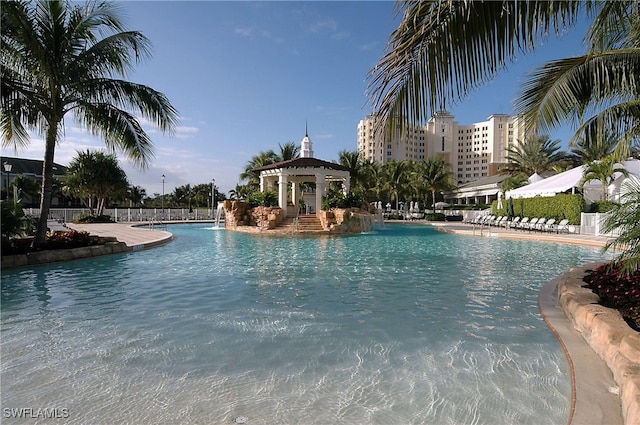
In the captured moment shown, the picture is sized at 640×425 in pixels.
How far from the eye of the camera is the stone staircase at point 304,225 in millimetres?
20352

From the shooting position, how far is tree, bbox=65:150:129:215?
88.4 ft

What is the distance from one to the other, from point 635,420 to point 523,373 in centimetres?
122

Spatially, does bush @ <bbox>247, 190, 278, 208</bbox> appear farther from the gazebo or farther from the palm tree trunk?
the palm tree trunk

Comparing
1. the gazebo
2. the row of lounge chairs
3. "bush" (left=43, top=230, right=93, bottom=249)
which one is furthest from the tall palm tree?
the gazebo

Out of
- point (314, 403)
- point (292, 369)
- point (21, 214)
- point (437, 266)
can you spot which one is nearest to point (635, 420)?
point (314, 403)

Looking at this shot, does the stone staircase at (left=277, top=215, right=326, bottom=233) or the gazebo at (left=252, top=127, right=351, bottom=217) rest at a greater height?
the gazebo at (left=252, top=127, right=351, bottom=217)

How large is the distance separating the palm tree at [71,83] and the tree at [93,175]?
20.1 metres

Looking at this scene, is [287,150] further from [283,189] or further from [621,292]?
[621,292]

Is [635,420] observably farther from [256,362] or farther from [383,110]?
[256,362]

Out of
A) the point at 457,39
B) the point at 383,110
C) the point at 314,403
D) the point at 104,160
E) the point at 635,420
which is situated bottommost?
the point at 314,403

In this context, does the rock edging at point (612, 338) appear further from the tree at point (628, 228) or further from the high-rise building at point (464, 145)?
the high-rise building at point (464, 145)

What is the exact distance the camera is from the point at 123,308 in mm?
5363

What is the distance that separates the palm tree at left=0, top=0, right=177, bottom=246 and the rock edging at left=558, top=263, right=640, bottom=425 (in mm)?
9827

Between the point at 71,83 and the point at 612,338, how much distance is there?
36.3ft
